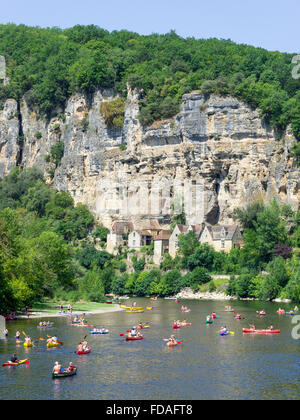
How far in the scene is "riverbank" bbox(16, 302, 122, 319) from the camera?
7496cm

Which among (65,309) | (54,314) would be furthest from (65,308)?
(54,314)

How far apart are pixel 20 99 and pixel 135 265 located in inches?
2094

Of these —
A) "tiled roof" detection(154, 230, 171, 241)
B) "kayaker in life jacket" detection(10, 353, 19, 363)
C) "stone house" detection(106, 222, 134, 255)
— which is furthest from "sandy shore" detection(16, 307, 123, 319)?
"stone house" detection(106, 222, 134, 255)

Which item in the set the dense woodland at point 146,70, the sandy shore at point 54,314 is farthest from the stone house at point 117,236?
the sandy shore at point 54,314

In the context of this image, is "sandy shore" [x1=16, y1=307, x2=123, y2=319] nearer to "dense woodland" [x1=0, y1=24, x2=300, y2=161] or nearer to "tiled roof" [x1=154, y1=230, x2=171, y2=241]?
"tiled roof" [x1=154, y1=230, x2=171, y2=241]

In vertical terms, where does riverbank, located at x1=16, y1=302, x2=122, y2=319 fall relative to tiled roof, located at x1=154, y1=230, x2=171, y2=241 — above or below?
below

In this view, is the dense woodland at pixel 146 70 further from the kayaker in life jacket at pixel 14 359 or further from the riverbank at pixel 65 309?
the kayaker in life jacket at pixel 14 359

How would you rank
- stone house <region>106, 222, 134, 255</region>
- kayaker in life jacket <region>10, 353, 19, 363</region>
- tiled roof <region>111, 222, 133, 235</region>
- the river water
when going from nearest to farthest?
the river water → kayaker in life jacket <region>10, 353, 19, 363</region> → stone house <region>106, 222, 134, 255</region> → tiled roof <region>111, 222, 133, 235</region>

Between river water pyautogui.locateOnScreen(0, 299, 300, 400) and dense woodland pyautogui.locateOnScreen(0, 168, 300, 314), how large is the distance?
729 cm

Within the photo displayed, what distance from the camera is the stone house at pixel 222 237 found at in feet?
383

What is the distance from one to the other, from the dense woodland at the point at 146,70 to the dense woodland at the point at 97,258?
15.4 meters

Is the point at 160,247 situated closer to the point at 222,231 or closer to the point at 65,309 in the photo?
the point at 222,231

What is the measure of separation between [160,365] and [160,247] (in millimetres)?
71893

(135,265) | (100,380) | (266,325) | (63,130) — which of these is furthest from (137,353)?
(63,130)
